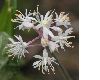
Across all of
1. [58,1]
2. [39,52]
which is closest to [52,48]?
[39,52]

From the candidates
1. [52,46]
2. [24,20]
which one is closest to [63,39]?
[52,46]

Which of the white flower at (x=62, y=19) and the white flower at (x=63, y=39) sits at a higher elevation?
the white flower at (x=62, y=19)

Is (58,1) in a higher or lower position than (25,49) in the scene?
higher

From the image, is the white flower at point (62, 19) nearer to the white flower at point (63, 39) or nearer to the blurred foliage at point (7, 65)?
the white flower at point (63, 39)

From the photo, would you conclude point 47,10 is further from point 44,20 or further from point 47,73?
point 47,73

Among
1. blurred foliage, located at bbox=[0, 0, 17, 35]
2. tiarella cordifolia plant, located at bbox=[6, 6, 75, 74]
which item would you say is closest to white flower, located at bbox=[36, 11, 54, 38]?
tiarella cordifolia plant, located at bbox=[6, 6, 75, 74]

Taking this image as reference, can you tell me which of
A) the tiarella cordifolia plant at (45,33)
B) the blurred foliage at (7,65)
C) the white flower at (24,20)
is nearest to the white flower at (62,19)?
the tiarella cordifolia plant at (45,33)

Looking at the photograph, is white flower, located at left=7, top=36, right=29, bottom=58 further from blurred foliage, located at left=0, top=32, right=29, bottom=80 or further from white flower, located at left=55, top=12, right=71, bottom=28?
white flower, located at left=55, top=12, right=71, bottom=28
